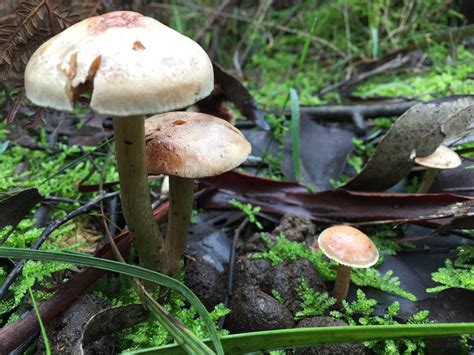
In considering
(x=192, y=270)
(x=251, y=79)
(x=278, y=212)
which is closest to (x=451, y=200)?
(x=278, y=212)

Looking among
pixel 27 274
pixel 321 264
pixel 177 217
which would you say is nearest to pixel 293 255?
pixel 321 264

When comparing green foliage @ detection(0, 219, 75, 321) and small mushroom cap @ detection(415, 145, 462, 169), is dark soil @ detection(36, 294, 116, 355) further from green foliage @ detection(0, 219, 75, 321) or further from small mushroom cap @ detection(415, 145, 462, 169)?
small mushroom cap @ detection(415, 145, 462, 169)

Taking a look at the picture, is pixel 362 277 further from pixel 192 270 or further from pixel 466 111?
pixel 466 111

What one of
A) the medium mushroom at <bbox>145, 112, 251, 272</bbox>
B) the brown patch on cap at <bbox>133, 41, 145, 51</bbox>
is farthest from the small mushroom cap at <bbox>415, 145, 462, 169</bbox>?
the brown patch on cap at <bbox>133, 41, 145, 51</bbox>

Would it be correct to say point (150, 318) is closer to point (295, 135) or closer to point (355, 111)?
point (295, 135)

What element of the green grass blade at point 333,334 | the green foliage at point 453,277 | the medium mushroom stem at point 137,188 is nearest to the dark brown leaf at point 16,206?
the medium mushroom stem at point 137,188

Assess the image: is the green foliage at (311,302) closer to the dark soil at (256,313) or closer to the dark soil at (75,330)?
the dark soil at (256,313)

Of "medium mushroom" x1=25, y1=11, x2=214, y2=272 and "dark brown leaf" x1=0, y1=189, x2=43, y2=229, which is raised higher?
"medium mushroom" x1=25, y1=11, x2=214, y2=272
